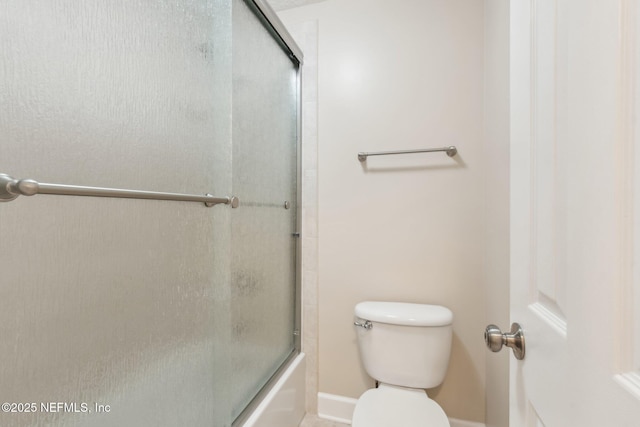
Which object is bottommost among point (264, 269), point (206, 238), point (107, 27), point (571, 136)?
point (264, 269)

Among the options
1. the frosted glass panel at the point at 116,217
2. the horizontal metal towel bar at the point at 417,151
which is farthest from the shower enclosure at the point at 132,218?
the horizontal metal towel bar at the point at 417,151

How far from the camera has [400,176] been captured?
1.45 m

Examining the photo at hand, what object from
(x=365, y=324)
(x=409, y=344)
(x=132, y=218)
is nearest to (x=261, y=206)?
(x=132, y=218)

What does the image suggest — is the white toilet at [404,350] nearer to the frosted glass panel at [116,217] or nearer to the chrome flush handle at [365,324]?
the chrome flush handle at [365,324]

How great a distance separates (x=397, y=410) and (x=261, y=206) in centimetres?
95

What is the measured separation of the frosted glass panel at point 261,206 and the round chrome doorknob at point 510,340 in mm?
806

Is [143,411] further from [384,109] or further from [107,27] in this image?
[384,109]

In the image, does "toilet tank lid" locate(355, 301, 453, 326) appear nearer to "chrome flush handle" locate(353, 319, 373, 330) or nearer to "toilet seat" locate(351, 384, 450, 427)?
"chrome flush handle" locate(353, 319, 373, 330)

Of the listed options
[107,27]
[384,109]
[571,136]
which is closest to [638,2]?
[571,136]

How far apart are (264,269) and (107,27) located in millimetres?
937

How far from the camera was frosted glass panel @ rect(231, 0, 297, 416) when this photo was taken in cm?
108

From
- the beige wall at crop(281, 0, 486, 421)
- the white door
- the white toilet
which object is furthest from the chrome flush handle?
the white door

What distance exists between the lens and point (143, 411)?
751 mm

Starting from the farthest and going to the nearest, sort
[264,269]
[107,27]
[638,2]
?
1. [264,269]
2. [107,27]
3. [638,2]
